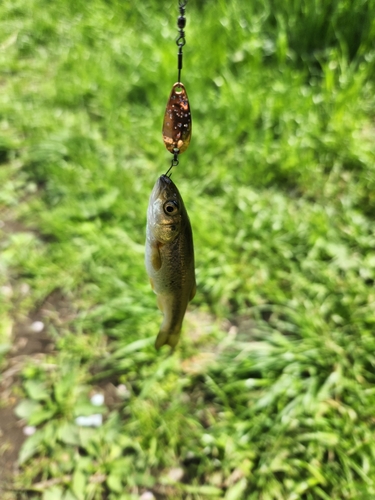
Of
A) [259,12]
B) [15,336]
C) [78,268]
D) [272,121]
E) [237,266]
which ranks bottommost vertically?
[15,336]

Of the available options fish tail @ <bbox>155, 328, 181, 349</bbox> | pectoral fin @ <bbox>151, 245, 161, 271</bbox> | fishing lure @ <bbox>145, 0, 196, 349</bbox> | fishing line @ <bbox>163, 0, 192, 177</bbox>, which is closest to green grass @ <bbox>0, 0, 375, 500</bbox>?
fish tail @ <bbox>155, 328, 181, 349</bbox>

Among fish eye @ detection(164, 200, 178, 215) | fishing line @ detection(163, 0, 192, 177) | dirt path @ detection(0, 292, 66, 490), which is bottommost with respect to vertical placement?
dirt path @ detection(0, 292, 66, 490)

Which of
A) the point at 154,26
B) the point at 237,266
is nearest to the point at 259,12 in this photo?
the point at 154,26

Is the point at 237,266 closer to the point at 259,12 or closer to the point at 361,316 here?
the point at 361,316

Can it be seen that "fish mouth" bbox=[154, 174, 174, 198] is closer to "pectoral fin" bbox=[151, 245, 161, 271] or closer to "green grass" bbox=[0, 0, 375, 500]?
"pectoral fin" bbox=[151, 245, 161, 271]

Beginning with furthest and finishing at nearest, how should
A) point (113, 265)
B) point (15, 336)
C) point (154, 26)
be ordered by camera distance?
point (154, 26)
point (113, 265)
point (15, 336)
